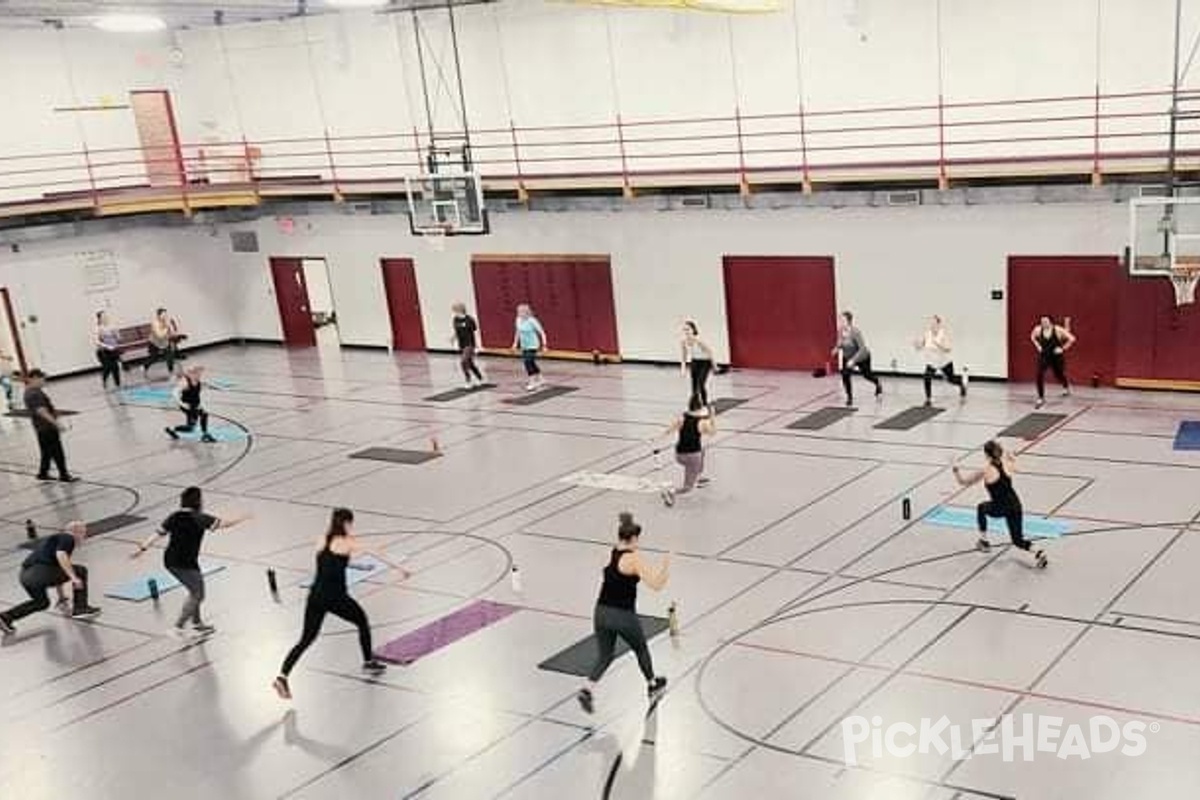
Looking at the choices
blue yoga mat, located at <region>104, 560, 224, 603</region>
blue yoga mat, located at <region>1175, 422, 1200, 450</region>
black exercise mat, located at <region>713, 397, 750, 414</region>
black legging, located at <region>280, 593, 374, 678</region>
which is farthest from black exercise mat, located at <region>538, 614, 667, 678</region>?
black exercise mat, located at <region>713, 397, 750, 414</region>

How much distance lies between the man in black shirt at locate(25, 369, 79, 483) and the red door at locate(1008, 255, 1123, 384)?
16611 mm

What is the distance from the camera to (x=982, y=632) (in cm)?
1163

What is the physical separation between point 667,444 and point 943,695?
31.2ft

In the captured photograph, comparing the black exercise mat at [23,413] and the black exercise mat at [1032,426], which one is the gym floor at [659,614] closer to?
the black exercise mat at [1032,426]

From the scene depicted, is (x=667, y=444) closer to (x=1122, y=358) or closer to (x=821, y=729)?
(x=1122, y=358)

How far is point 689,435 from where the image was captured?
52.6 feet

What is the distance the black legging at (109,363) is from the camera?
2900 centimetres

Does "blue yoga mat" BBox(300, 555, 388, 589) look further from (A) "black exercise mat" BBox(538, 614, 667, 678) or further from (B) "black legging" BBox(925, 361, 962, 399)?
(B) "black legging" BBox(925, 361, 962, 399)

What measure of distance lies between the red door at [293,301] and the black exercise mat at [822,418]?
17318 millimetres

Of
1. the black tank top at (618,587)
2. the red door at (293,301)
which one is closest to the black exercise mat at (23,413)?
the red door at (293,301)

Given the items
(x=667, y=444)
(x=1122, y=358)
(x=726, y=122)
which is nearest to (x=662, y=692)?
(x=667, y=444)

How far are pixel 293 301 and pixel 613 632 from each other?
82.7ft

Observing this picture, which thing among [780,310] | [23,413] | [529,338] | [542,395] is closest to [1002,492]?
[780,310]

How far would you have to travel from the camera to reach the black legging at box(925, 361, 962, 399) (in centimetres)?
2062
